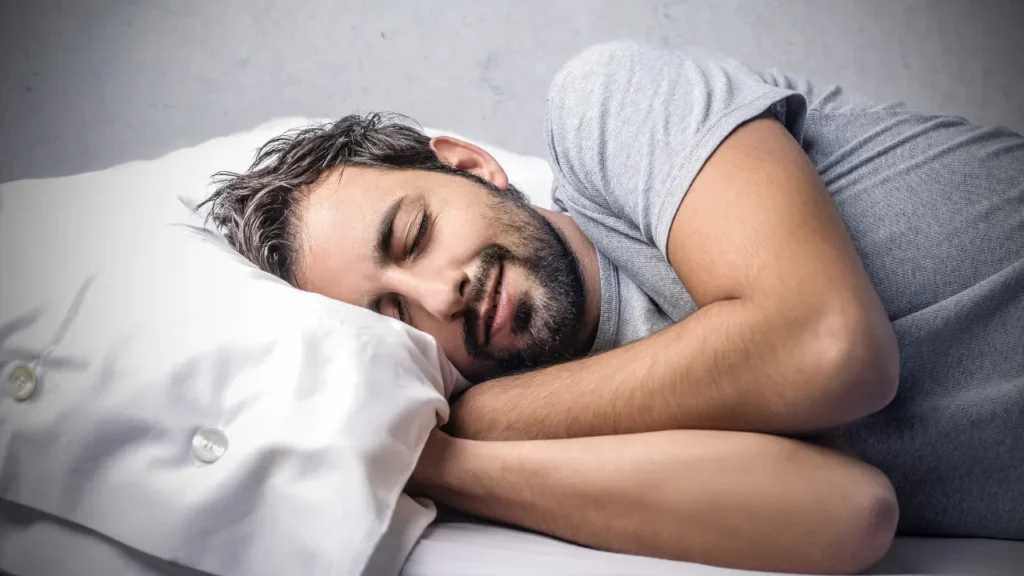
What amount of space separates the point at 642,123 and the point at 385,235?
0.35 m

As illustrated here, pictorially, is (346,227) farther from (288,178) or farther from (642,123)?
(642,123)

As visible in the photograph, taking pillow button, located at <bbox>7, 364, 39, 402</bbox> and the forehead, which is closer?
pillow button, located at <bbox>7, 364, 39, 402</bbox>

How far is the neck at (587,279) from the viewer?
42.1 inches

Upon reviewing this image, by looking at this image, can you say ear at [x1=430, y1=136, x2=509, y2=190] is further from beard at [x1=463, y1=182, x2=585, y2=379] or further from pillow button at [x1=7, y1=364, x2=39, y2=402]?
pillow button at [x1=7, y1=364, x2=39, y2=402]

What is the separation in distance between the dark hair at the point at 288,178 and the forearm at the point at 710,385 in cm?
43

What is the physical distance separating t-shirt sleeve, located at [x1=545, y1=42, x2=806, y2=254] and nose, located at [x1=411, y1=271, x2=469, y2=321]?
0.20 metres

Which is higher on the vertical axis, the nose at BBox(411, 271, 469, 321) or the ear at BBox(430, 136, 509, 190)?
the ear at BBox(430, 136, 509, 190)

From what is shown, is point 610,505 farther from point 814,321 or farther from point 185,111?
point 185,111

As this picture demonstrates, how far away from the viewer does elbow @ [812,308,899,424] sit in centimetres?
70

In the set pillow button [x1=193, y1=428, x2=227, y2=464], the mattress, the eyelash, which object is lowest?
the mattress

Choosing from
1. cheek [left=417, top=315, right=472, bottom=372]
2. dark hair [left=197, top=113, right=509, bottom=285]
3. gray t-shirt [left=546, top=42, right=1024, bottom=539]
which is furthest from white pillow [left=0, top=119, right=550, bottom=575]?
gray t-shirt [left=546, top=42, right=1024, bottom=539]

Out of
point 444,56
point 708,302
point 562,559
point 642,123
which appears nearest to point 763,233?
point 708,302

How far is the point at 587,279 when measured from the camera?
1.08 metres

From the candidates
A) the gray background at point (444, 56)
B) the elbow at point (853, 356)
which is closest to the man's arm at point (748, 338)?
the elbow at point (853, 356)
